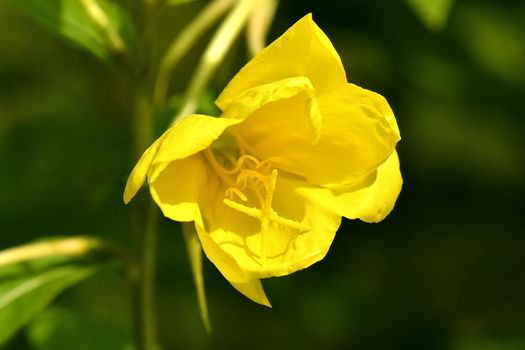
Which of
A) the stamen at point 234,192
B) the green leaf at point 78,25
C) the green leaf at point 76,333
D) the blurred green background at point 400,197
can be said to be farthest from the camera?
the blurred green background at point 400,197

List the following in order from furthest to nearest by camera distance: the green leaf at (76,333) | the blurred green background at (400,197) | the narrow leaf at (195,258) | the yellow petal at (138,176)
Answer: the blurred green background at (400,197) < the green leaf at (76,333) < the narrow leaf at (195,258) < the yellow petal at (138,176)

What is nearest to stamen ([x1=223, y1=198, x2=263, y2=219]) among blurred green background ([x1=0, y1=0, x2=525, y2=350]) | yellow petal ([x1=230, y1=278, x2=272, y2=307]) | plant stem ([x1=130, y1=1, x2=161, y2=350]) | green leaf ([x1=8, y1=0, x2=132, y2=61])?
yellow petal ([x1=230, y1=278, x2=272, y2=307])

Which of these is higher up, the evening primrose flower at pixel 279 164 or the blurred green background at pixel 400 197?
the evening primrose flower at pixel 279 164

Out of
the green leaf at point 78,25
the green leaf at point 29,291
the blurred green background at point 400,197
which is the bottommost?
the blurred green background at point 400,197

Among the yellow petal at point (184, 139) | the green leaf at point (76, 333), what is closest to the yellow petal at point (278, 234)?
the yellow petal at point (184, 139)

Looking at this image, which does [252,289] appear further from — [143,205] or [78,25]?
[78,25]

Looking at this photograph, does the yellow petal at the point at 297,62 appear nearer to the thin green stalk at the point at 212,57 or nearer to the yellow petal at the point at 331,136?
the yellow petal at the point at 331,136

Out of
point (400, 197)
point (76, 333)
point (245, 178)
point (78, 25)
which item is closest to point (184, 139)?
point (245, 178)
